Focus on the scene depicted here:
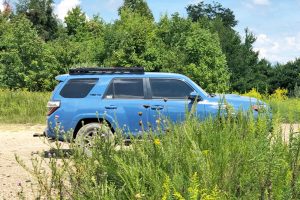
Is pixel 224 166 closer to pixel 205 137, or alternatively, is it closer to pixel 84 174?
pixel 205 137

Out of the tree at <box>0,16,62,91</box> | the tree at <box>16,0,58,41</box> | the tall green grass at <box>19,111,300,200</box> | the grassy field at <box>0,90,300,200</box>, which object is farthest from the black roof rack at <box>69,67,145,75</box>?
the tree at <box>16,0,58,41</box>

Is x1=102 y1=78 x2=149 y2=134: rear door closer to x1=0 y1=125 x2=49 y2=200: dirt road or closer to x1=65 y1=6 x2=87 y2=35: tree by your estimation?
x1=0 y1=125 x2=49 y2=200: dirt road

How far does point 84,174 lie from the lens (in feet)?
12.8

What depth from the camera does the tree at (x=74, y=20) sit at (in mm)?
62500

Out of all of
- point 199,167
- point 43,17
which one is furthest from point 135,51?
point 43,17

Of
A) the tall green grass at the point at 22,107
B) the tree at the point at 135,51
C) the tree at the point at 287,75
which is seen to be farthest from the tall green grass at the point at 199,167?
the tree at the point at 287,75

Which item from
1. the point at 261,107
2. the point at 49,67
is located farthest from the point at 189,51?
the point at 261,107

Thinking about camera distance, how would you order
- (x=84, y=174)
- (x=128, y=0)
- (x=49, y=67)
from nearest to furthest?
(x=84, y=174) < (x=49, y=67) < (x=128, y=0)

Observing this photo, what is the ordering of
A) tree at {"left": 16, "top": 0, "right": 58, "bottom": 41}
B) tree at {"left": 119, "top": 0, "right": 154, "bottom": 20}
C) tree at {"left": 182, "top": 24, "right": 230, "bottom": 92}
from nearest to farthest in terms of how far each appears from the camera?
tree at {"left": 182, "top": 24, "right": 230, "bottom": 92} → tree at {"left": 16, "top": 0, "right": 58, "bottom": 41} → tree at {"left": 119, "top": 0, "right": 154, "bottom": 20}

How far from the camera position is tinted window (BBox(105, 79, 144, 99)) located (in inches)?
420

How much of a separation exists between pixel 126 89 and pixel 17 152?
A: 299 cm

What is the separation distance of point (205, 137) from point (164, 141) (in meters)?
0.36

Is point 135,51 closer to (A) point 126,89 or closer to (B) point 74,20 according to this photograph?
(A) point 126,89

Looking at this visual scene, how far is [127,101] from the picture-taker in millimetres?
10586
